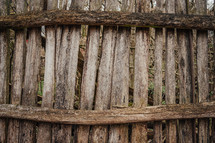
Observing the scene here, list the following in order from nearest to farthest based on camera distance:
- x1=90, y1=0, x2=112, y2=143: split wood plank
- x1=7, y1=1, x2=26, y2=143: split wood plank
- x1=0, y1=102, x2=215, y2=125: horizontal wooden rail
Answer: x1=0, y1=102, x2=215, y2=125: horizontal wooden rail < x1=90, y1=0, x2=112, y2=143: split wood plank < x1=7, y1=1, x2=26, y2=143: split wood plank

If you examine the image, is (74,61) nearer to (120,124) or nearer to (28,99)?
(28,99)

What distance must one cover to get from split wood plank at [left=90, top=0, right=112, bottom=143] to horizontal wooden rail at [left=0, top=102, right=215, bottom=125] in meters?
0.14

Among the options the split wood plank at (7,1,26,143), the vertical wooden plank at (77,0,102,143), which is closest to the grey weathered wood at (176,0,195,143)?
the vertical wooden plank at (77,0,102,143)

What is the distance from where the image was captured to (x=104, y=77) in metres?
1.73

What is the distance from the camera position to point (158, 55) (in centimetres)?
178

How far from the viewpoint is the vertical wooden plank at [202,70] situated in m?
1.79

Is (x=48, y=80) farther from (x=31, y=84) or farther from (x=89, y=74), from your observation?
(x=89, y=74)

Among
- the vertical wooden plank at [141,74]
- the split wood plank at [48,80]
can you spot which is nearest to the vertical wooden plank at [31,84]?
the split wood plank at [48,80]

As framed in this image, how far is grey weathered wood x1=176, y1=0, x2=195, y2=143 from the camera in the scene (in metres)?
1.78

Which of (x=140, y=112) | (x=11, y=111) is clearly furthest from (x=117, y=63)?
(x=11, y=111)

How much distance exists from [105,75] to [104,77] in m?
0.03

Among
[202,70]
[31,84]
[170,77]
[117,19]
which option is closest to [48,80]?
[31,84]

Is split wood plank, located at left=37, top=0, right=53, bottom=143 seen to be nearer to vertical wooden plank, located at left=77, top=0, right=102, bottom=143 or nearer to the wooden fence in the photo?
the wooden fence

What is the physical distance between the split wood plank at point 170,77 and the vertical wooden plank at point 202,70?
0.34 m
